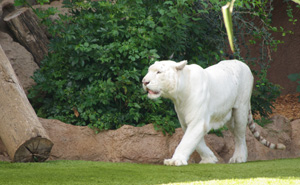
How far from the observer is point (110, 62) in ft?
22.5

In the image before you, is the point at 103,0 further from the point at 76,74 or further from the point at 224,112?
the point at 224,112

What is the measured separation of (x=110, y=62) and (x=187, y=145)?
2260 millimetres

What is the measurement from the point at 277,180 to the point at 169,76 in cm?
206

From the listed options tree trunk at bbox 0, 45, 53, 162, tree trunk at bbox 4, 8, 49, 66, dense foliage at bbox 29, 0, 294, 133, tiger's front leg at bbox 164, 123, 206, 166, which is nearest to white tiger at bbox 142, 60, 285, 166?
tiger's front leg at bbox 164, 123, 206, 166

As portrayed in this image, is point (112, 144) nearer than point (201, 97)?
No

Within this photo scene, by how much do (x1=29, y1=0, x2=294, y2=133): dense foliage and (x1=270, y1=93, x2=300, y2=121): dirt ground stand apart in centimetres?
375

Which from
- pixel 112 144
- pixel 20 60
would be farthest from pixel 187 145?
pixel 20 60

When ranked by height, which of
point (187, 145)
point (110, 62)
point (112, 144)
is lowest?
point (112, 144)

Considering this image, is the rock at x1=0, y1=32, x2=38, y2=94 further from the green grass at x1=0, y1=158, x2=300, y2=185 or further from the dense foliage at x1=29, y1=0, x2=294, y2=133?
the green grass at x1=0, y1=158, x2=300, y2=185

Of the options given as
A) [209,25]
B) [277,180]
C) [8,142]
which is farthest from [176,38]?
[277,180]

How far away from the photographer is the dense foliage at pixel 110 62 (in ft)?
21.3

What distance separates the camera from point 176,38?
6.97 metres

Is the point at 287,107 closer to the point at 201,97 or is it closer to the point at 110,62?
the point at 110,62

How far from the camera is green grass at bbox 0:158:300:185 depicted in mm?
3628
